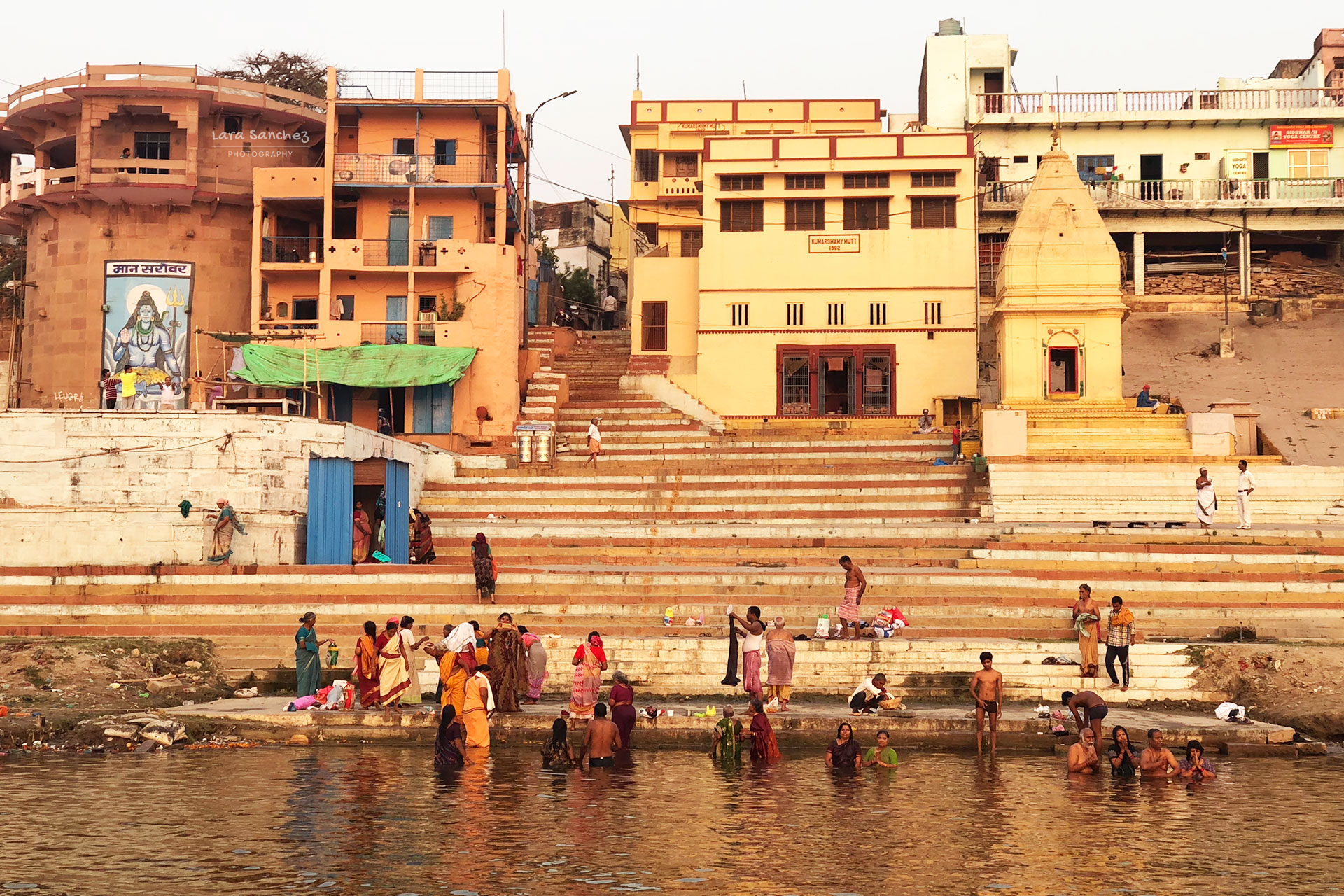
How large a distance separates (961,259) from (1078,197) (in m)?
3.71

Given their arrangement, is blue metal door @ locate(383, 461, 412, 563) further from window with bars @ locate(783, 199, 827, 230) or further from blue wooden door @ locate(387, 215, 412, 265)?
window with bars @ locate(783, 199, 827, 230)

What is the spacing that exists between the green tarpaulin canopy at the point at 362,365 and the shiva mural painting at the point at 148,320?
10.5 ft

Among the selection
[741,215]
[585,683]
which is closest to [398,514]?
[585,683]

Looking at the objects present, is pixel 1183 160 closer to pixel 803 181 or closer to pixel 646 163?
pixel 803 181

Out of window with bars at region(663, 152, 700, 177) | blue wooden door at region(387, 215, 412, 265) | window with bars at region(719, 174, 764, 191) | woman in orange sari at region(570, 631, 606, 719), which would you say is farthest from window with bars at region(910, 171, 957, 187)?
woman in orange sari at region(570, 631, 606, 719)

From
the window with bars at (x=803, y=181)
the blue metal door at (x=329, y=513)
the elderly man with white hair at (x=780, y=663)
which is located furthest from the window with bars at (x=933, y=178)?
the elderly man with white hair at (x=780, y=663)

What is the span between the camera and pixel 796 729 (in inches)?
640

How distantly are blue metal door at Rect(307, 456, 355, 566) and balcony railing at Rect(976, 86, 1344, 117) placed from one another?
2588 cm

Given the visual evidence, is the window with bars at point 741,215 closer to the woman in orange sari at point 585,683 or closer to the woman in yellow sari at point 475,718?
the woman in orange sari at point 585,683

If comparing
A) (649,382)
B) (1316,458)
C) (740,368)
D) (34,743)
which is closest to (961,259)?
(740,368)

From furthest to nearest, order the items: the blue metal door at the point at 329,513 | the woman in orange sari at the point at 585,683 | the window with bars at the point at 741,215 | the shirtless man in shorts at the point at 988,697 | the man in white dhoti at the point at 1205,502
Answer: the window with bars at the point at 741,215 → the man in white dhoti at the point at 1205,502 → the blue metal door at the point at 329,513 → the woman in orange sari at the point at 585,683 → the shirtless man in shorts at the point at 988,697

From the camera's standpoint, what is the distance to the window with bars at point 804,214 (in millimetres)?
37094

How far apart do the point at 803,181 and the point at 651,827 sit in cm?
2735

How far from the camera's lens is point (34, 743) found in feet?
51.2
